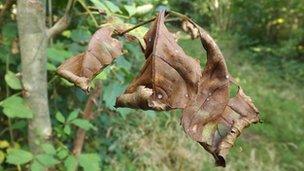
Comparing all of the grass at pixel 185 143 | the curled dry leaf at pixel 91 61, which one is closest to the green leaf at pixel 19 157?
the grass at pixel 185 143

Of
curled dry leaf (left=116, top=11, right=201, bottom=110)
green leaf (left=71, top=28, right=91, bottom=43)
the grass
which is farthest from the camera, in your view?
the grass

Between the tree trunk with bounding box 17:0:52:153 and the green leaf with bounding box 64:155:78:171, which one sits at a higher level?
the tree trunk with bounding box 17:0:52:153

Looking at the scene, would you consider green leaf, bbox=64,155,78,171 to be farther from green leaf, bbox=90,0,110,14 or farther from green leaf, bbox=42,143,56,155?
green leaf, bbox=90,0,110,14

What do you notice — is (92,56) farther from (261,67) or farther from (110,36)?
(261,67)

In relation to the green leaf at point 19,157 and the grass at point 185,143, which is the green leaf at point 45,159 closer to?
the green leaf at point 19,157

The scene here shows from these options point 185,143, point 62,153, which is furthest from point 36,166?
point 185,143

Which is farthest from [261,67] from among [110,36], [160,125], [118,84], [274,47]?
[110,36]

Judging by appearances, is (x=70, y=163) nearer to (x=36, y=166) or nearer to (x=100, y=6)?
(x=36, y=166)

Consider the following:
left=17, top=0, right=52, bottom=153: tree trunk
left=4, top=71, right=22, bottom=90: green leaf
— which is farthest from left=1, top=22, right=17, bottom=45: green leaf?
left=17, top=0, right=52, bottom=153: tree trunk
